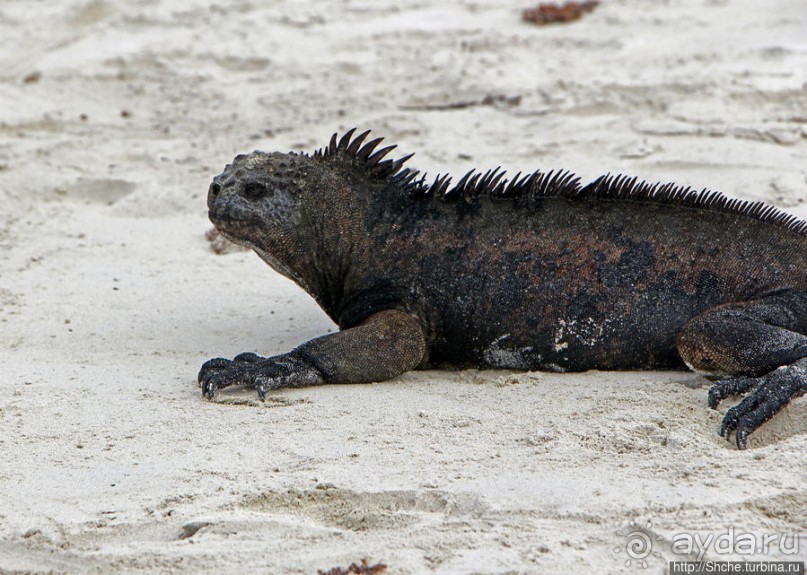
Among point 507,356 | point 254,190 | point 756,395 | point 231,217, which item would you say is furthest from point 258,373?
point 756,395

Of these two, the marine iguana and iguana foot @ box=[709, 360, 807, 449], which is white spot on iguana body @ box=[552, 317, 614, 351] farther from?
iguana foot @ box=[709, 360, 807, 449]

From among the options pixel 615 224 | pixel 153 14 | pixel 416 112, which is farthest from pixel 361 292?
pixel 153 14

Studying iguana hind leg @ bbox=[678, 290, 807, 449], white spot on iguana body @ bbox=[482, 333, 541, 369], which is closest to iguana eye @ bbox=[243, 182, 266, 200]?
white spot on iguana body @ bbox=[482, 333, 541, 369]

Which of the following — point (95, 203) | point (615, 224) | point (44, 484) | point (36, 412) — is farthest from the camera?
point (95, 203)

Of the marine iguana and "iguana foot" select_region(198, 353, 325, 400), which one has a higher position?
the marine iguana

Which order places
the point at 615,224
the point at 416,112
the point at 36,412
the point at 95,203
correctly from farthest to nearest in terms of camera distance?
the point at 416,112 < the point at 95,203 < the point at 615,224 < the point at 36,412

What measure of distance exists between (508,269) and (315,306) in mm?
1435

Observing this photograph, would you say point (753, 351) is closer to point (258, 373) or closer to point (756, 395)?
point (756, 395)

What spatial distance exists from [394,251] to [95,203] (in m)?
2.88

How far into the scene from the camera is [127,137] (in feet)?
27.2

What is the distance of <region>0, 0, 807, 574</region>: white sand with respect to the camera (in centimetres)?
343

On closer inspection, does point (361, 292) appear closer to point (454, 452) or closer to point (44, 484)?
point (454, 452)

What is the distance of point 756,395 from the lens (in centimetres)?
414

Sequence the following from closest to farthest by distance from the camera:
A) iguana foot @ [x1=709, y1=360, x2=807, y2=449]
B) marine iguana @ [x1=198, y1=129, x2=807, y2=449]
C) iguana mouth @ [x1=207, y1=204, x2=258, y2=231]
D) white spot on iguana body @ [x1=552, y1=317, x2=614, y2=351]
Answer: iguana foot @ [x1=709, y1=360, x2=807, y2=449] → marine iguana @ [x1=198, y1=129, x2=807, y2=449] → white spot on iguana body @ [x1=552, y1=317, x2=614, y2=351] → iguana mouth @ [x1=207, y1=204, x2=258, y2=231]
